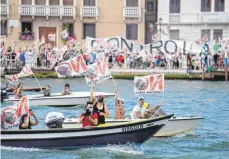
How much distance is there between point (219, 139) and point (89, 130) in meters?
7.52

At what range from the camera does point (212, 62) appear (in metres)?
68.1

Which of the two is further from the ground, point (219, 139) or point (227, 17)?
point (227, 17)

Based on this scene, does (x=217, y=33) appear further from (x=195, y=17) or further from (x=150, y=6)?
(x=150, y=6)

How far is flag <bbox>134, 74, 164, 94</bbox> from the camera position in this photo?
3288cm

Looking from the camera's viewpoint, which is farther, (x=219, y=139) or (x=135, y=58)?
(x=135, y=58)

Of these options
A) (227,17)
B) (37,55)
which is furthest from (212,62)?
(37,55)

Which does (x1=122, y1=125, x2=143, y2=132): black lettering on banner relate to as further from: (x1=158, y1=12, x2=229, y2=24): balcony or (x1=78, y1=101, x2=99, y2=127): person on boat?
(x1=158, y1=12, x2=229, y2=24): balcony

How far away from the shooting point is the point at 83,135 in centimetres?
3078

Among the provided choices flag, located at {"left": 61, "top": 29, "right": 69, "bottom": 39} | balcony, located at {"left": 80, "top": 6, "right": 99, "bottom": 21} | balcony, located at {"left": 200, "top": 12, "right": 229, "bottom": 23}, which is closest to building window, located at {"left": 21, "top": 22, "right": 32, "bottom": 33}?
balcony, located at {"left": 80, "top": 6, "right": 99, "bottom": 21}

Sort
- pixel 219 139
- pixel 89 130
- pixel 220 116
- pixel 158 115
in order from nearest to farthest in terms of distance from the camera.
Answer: pixel 89 130 < pixel 158 115 < pixel 219 139 < pixel 220 116

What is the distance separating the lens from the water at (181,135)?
31.0 metres

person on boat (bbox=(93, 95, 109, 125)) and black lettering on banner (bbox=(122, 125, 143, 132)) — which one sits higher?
person on boat (bbox=(93, 95, 109, 125))

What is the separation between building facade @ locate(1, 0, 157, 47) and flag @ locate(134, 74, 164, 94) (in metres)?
46.4

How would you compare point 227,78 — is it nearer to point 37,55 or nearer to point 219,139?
point 37,55
